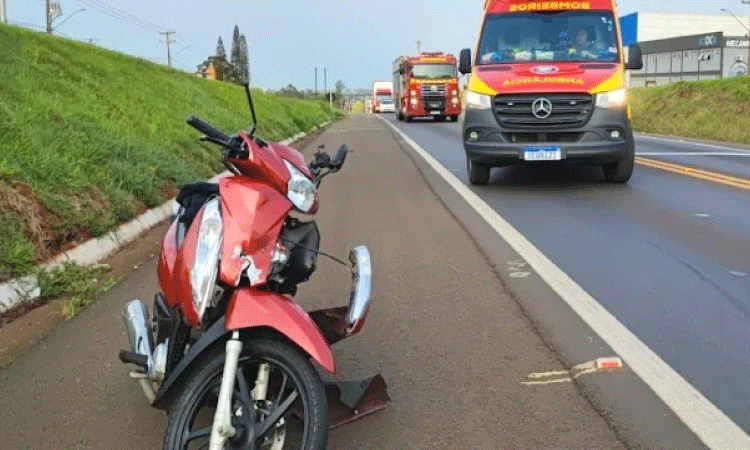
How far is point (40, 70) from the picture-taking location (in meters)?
13.4

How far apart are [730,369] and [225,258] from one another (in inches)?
109

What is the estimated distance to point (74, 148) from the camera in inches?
348

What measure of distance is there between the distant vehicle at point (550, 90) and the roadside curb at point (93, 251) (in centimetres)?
439

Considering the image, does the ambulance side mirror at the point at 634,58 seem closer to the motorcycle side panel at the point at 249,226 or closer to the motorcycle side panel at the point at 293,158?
the motorcycle side panel at the point at 293,158

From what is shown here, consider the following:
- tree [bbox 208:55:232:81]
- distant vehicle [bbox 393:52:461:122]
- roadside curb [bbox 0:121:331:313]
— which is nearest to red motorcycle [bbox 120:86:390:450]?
tree [bbox 208:55:232:81]

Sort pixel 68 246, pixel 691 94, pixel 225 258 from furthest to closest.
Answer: pixel 691 94
pixel 68 246
pixel 225 258

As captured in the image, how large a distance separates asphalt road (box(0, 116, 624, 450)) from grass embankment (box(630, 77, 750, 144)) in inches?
800

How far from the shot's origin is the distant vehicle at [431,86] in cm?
4244

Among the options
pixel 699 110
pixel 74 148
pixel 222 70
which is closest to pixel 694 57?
pixel 699 110

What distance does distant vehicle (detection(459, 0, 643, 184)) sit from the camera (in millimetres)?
10594

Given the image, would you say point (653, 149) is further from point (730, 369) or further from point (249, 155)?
point (249, 155)

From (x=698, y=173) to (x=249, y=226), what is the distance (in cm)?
1149

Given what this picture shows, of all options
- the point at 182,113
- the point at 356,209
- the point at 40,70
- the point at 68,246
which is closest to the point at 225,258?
the point at 68,246

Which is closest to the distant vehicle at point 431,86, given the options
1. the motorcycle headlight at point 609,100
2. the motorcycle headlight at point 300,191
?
the motorcycle headlight at point 609,100
